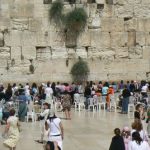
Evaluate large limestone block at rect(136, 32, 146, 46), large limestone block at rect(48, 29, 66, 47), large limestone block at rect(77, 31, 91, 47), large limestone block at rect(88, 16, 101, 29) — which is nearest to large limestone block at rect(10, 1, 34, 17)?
large limestone block at rect(48, 29, 66, 47)

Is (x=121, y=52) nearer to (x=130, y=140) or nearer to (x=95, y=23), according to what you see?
(x=95, y=23)

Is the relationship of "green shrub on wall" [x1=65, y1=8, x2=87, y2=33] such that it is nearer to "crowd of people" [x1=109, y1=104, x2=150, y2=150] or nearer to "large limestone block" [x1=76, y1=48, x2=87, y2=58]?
"large limestone block" [x1=76, y1=48, x2=87, y2=58]

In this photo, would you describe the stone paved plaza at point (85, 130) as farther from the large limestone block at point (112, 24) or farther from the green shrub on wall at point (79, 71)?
the large limestone block at point (112, 24)

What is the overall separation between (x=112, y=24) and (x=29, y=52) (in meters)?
4.58

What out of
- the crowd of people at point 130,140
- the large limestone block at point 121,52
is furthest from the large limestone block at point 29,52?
the crowd of people at point 130,140

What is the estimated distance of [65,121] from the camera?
17.8 m

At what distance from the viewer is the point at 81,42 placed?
88.0 feet

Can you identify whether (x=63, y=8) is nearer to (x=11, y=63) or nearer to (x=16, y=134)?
(x=11, y=63)

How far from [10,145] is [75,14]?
15.6m

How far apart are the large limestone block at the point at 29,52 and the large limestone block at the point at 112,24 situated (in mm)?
3819

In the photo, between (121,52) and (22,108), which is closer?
(22,108)

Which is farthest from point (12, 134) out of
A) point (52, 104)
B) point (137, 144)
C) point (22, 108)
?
point (52, 104)

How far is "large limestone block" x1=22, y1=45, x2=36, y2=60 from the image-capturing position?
26.1 metres

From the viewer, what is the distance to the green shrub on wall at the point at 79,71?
84.8ft
